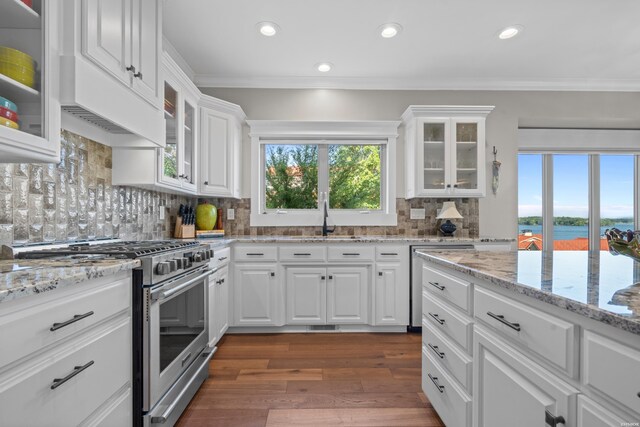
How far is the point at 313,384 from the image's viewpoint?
202cm

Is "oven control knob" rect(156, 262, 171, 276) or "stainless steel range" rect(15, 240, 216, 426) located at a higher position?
"oven control knob" rect(156, 262, 171, 276)

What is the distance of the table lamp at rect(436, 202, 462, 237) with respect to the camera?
10.8ft

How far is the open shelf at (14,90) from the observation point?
1.04m

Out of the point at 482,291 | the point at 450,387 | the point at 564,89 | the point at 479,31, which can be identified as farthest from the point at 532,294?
the point at 564,89

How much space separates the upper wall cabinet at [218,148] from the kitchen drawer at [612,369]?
2.87m

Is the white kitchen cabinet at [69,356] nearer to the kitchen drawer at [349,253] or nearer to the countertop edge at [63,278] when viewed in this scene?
the countertop edge at [63,278]

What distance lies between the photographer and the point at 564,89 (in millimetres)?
3594

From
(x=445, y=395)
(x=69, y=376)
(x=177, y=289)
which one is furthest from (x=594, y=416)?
(x=177, y=289)

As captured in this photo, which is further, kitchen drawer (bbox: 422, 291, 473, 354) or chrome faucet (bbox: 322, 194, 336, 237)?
chrome faucet (bbox: 322, 194, 336, 237)

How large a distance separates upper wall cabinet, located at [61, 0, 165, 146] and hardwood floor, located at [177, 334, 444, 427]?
5.25ft

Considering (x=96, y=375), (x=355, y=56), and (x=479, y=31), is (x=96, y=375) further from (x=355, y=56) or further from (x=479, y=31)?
(x=479, y=31)

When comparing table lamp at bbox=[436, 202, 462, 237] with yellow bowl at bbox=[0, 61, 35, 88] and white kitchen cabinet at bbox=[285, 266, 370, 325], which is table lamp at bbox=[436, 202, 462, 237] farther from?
yellow bowl at bbox=[0, 61, 35, 88]

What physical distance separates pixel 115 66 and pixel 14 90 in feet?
1.65

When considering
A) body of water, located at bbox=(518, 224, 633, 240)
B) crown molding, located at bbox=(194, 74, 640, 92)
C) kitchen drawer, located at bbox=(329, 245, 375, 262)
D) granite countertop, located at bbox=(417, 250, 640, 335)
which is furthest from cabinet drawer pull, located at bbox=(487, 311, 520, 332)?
body of water, located at bbox=(518, 224, 633, 240)
